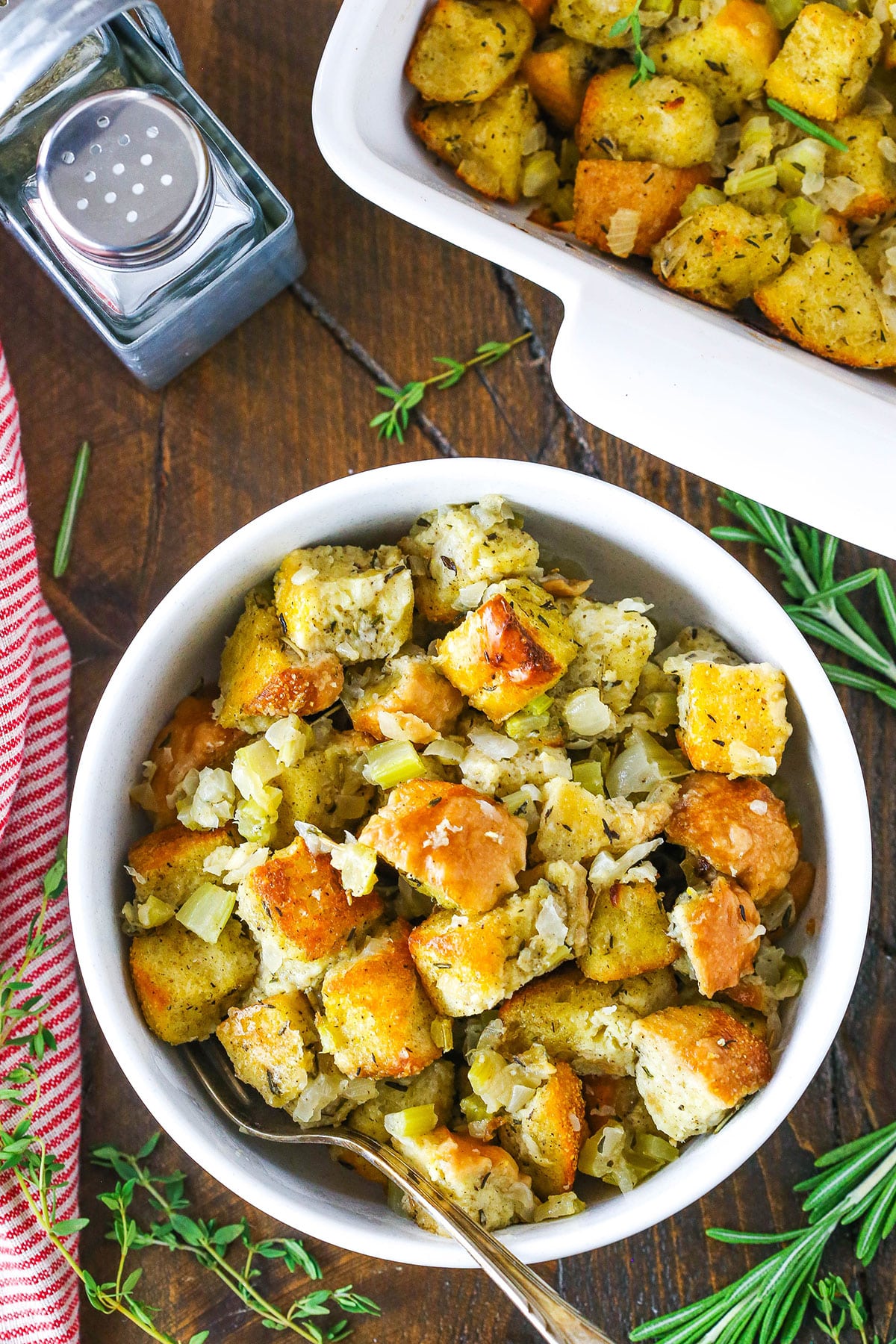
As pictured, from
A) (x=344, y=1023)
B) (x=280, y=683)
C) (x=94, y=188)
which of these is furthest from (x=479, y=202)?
(x=344, y=1023)

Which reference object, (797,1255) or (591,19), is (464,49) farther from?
(797,1255)

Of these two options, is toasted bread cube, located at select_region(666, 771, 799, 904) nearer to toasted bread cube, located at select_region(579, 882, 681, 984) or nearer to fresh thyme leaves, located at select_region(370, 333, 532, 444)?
toasted bread cube, located at select_region(579, 882, 681, 984)

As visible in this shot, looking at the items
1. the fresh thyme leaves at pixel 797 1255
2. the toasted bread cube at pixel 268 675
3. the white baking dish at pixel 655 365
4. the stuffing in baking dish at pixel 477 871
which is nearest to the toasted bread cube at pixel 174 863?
the stuffing in baking dish at pixel 477 871

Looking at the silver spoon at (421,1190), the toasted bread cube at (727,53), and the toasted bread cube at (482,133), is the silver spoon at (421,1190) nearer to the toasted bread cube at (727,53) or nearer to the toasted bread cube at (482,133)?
the toasted bread cube at (482,133)

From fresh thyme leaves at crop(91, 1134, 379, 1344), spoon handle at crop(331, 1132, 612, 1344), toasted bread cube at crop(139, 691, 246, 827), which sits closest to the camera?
spoon handle at crop(331, 1132, 612, 1344)

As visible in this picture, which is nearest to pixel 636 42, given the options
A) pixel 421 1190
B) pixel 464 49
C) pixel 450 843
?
pixel 464 49

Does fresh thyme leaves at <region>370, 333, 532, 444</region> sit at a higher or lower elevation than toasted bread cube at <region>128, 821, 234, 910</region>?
higher

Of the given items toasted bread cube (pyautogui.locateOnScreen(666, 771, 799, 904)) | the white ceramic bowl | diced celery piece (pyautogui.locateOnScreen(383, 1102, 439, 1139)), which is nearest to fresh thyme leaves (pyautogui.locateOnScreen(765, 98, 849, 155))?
the white ceramic bowl

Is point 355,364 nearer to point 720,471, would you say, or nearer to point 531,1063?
point 720,471
